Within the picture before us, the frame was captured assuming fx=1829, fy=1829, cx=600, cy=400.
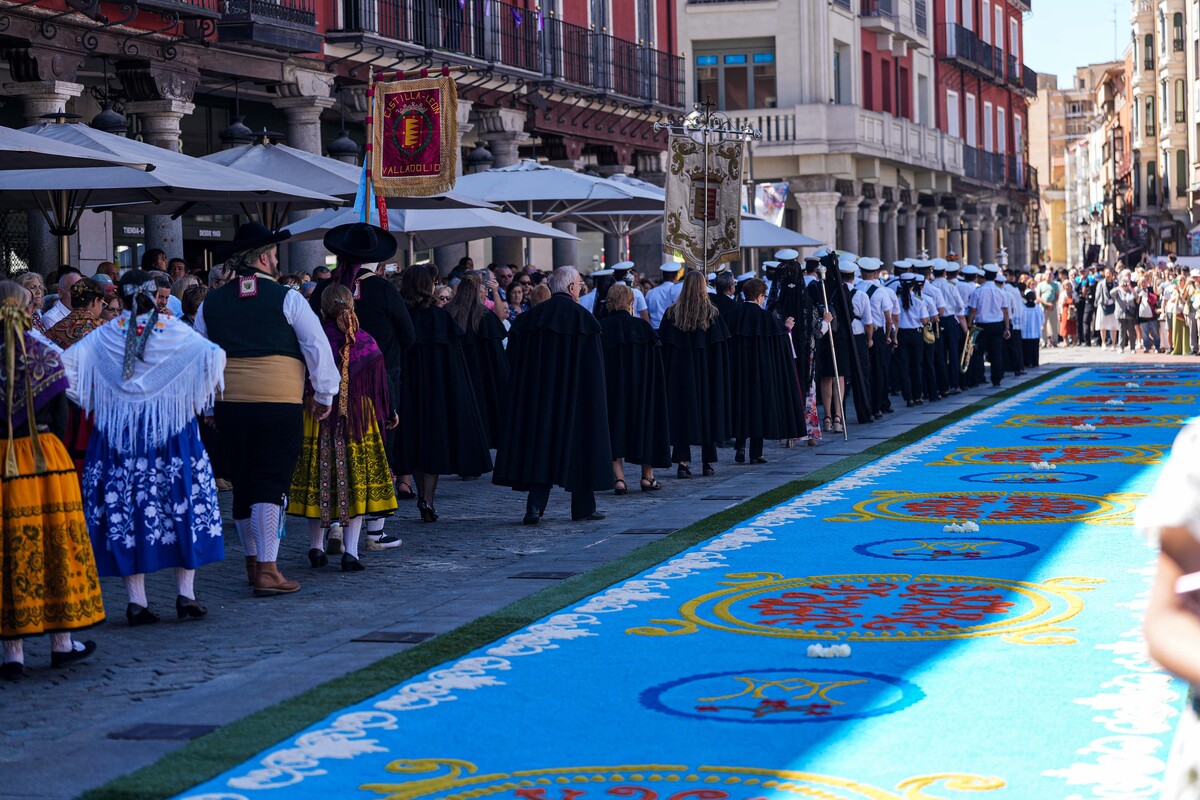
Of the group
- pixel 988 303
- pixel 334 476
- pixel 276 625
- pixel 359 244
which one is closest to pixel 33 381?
pixel 276 625

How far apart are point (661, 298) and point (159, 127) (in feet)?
19.2

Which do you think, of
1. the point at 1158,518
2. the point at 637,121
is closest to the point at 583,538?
the point at 1158,518

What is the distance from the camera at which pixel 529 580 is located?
9078mm

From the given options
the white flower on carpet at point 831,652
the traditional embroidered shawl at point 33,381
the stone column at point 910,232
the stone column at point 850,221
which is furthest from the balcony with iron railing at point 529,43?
the white flower on carpet at point 831,652

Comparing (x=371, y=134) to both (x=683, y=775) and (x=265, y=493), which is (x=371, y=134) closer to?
(x=265, y=493)

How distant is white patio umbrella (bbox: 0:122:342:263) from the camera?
42.4 feet

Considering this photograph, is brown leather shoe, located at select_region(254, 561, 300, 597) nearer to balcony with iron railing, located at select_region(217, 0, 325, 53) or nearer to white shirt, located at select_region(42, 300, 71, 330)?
white shirt, located at select_region(42, 300, 71, 330)

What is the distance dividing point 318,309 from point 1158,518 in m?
8.38

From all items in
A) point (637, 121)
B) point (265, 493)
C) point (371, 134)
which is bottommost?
point (265, 493)

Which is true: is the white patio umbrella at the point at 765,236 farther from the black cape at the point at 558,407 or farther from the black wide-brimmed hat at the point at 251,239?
the black wide-brimmed hat at the point at 251,239

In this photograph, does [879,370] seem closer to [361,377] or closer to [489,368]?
[489,368]

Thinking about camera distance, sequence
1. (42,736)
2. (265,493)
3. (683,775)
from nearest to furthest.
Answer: (683,775), (42,736), (265,493)

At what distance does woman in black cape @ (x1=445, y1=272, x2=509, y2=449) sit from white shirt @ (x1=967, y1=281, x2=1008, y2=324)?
494 inches

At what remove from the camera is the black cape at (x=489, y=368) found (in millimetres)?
14070
